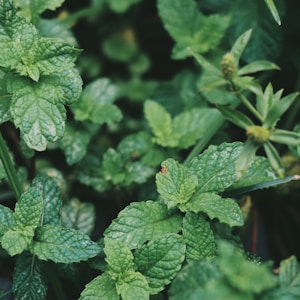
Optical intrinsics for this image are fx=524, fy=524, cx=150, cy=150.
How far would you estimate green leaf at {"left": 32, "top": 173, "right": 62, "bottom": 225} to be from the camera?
56.6 inches

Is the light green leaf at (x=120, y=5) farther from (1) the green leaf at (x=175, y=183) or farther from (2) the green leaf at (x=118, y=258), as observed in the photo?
(2) the green leaf at (x=118, y=258)

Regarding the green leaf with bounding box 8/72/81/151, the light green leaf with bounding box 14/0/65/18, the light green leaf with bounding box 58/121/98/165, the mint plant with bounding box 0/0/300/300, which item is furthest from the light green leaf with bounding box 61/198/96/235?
the light green leaf with bounding box 14/0/65/18

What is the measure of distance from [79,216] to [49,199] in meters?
0.17

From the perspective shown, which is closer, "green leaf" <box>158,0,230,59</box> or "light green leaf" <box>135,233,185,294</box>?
"light green leaf" <box>135,233,185,294</box>

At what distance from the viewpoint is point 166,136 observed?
65.8 inches

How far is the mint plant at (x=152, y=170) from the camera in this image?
1277 millimetres

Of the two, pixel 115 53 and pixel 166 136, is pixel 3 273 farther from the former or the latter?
pixel 115 53

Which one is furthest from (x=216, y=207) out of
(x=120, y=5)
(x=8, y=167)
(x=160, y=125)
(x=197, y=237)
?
(x=120, y=5)

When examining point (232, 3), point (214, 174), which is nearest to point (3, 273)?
point (214, 174)

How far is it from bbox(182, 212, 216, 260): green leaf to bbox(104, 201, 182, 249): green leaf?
1.9 inches

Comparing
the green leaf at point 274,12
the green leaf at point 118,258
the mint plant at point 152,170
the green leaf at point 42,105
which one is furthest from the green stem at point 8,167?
the green leaf at point 274,12

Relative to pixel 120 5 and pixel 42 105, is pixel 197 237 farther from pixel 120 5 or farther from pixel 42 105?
pixel 120 5

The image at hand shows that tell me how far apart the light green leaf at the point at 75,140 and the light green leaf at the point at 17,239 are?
0.36 metres

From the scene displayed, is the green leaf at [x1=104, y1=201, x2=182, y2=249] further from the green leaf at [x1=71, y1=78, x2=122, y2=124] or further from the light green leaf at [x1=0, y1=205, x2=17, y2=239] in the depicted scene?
the green leaf at [x1=71, y1=78, x2=122, y2=124]
